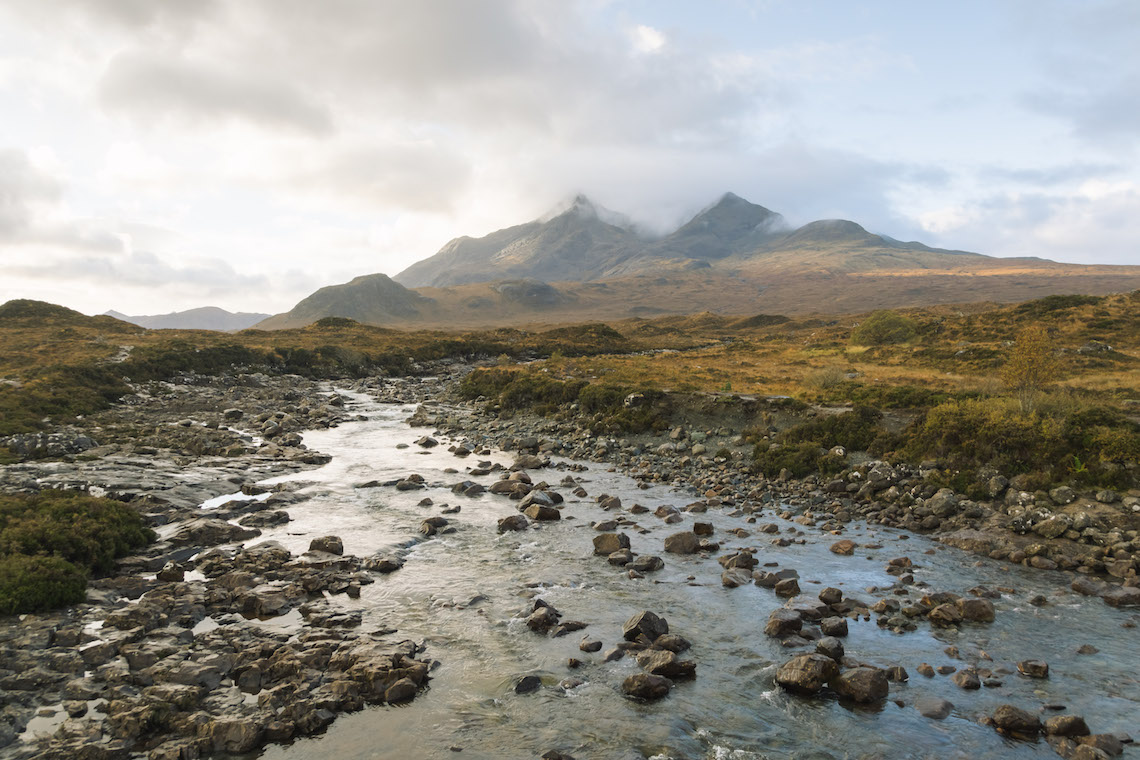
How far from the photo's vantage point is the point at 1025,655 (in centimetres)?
1147

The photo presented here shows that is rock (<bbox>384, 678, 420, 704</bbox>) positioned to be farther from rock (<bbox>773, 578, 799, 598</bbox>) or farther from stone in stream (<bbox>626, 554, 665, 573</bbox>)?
rock (<bbox>773, 578, 799, 598</bbox>)

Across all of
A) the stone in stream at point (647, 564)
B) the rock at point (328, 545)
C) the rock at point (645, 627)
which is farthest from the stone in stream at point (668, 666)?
Result: the rock at point (328, 545)

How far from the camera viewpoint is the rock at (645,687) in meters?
10.4

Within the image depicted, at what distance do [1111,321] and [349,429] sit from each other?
6363 centimetres

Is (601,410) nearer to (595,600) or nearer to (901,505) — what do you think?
(901,505)

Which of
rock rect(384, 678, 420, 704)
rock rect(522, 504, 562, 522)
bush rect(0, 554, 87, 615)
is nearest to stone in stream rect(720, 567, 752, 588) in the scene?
rock rect(522, 504, 562, 522)

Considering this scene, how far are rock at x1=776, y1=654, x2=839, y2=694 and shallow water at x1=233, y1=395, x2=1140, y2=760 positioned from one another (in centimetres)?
24

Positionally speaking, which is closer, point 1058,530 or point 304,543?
point 1058,530

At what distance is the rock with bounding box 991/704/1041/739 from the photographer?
Result: 9305 mm

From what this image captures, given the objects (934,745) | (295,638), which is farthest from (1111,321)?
(295,638)

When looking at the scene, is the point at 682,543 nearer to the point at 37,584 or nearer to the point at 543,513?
the point at 543,513

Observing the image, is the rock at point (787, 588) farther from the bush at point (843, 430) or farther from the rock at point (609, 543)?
the bush at point (843, 430)

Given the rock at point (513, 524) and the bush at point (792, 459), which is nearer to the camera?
the rock at point (513, 524)

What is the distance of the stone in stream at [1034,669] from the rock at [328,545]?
16184 millimetres
